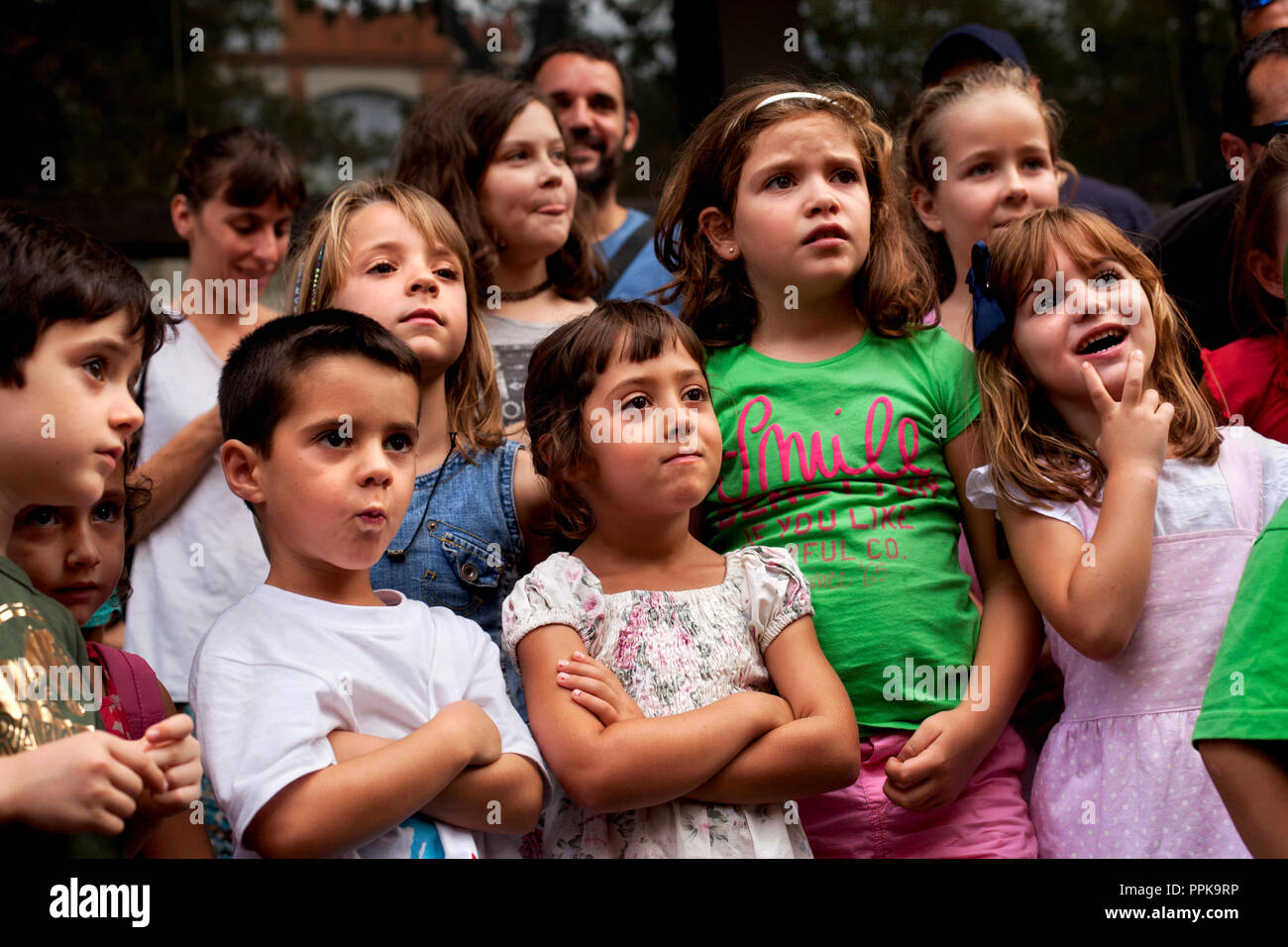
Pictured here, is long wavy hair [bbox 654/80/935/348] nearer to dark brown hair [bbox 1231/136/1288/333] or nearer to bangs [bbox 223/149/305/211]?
dark brown hair [bbox 1231/136/1288/333]

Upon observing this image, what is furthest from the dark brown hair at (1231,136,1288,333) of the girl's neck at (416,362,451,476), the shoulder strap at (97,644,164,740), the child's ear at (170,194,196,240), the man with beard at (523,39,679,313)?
the child's ear at (170,194,196,240)

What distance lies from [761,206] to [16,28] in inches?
148

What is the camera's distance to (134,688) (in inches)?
84.6

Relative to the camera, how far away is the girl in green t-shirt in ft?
7.87

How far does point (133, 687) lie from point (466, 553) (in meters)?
0.68

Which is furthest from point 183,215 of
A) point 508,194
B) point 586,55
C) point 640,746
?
point 640,746

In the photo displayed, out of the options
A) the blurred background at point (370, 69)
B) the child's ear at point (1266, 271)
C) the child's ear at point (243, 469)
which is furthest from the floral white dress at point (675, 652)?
the blurred background at point (370, 69)

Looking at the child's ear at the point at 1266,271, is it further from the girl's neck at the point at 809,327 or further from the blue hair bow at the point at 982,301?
the girl's neck at the point at 809,327

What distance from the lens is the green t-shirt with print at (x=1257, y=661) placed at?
170 cm

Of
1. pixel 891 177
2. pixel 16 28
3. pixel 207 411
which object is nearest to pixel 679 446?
pixel 891 177

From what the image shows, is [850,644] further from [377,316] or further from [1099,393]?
[377,316]

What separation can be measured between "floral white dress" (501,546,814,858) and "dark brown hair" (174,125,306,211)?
1778 mm

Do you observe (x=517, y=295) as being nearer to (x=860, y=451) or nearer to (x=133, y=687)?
(x=860, y=451)

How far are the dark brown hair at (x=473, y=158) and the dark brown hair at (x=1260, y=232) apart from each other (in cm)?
168
